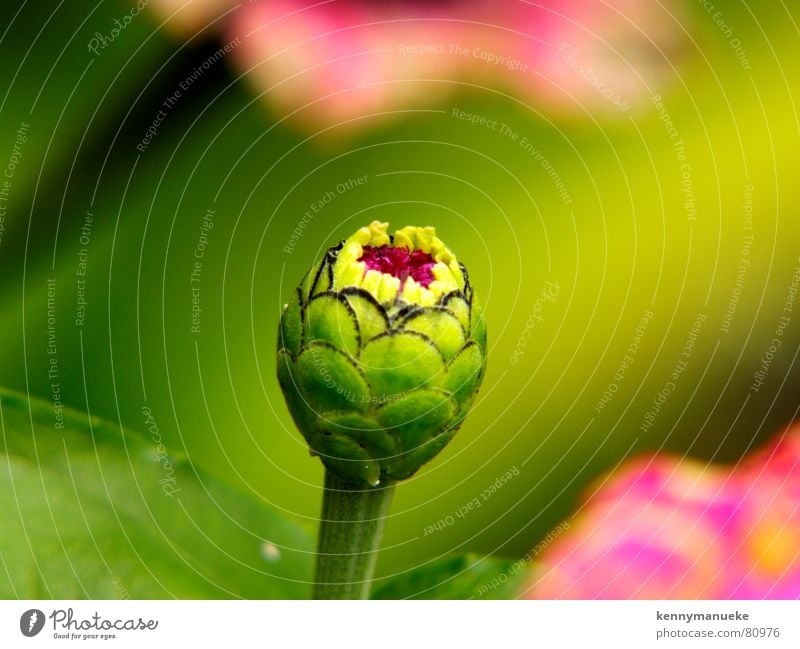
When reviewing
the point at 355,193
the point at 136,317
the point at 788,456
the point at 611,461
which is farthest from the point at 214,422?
the point at 788,456

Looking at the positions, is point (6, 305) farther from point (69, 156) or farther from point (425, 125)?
point (425, 125)

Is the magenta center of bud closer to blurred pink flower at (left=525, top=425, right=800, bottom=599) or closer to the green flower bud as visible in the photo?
the green flower bud

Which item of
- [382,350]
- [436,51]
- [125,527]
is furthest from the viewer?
[436,51]

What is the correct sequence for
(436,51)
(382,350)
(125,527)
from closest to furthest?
1. (382,350)
2. (125,527)
3. (436,51)

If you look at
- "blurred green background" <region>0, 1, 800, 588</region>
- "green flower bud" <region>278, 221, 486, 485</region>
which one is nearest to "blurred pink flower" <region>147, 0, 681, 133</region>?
"blurred green background" <region>0, 1, 800, 588</region>
